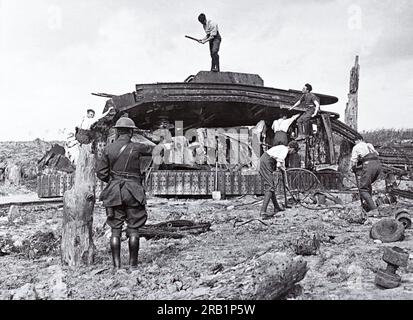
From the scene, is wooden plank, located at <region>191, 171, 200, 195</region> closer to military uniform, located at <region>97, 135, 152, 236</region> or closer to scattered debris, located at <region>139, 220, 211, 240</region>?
scattered debris, located at <region>139, 220, 211, 240</region>

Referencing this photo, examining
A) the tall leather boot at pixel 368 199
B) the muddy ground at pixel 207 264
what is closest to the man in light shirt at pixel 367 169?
the tall leather boot at pixel 368 199

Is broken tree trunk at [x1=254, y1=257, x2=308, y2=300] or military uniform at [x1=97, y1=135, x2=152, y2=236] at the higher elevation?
military uniform at [x1=97, y1=135, x2=152, y2=236]

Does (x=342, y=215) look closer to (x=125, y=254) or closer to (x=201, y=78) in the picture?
(x=125, y=254)

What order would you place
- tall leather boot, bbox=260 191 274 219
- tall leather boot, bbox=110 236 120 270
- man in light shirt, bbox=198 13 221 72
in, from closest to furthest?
tall leather boot, bbox=110 236 120 270
tall leather boot, bbox=260 191 274 219
man in light shirt, bbox=198 13 221 72

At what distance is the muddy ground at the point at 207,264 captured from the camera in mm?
3926

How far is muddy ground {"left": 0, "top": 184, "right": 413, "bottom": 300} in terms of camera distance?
12.9 ft

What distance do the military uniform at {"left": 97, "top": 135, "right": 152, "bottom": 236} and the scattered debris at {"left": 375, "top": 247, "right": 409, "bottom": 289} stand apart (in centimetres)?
263

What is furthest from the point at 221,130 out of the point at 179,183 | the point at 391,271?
the point at 391,271

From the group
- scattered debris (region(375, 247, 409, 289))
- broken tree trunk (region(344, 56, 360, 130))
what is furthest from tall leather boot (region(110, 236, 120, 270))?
broken tree trunk (region(344, 56, 360, 130))

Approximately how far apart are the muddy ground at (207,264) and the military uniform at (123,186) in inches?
21.1

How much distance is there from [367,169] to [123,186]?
5.57 meters

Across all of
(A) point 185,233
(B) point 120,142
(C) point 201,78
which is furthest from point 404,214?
(C) point 201,78

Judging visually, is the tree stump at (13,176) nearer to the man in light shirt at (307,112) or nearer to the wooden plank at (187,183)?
the wooden plank at (187,183)
